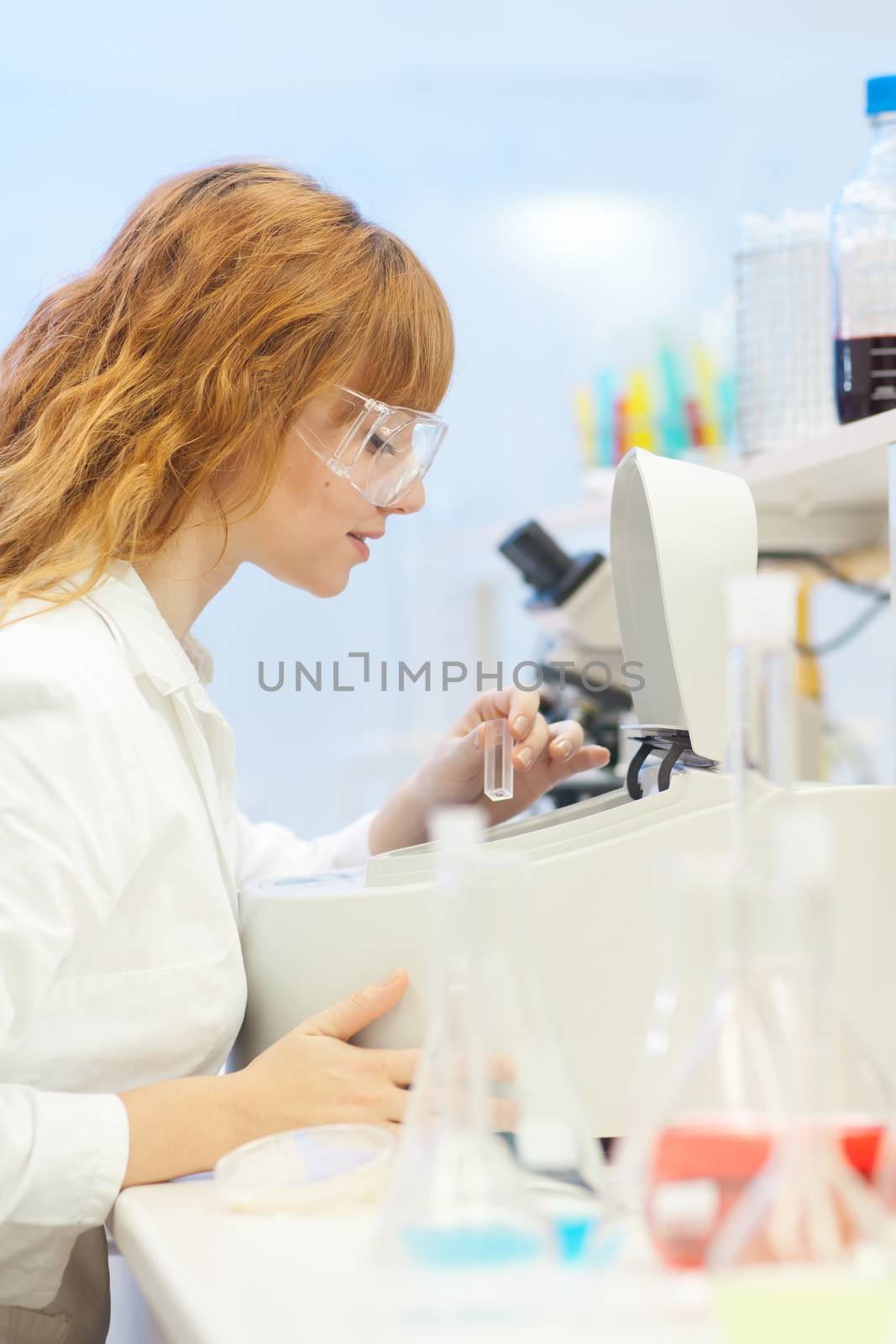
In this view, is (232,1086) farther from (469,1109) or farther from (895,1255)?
(895,1255)

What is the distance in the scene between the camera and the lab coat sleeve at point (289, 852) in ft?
4.06

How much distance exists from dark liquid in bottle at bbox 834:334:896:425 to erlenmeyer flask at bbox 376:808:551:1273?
725 mm

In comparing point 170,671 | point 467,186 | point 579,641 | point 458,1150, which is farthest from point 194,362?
point 467,186

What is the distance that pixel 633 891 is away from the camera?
0.79m

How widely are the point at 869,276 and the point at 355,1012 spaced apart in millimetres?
725

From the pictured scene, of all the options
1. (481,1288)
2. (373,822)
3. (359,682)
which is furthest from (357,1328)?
(359,682)

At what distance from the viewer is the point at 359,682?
2.95 meters

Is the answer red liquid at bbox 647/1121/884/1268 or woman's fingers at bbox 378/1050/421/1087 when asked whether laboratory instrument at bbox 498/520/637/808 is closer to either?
woman's fingers at bbox 378/1050/421/1087

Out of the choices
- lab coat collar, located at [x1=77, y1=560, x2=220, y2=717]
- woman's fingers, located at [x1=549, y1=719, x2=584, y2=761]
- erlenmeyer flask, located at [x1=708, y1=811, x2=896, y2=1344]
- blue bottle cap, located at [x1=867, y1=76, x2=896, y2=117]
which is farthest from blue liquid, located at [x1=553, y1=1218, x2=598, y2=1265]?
blue bottle cap, located at [x1=867, y1=76, x2=896, y2=117]

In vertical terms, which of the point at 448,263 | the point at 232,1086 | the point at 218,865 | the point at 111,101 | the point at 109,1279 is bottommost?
the point at 109,1279

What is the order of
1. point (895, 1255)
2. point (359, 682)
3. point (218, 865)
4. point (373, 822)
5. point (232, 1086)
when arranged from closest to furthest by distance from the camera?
point (895, 1255) → point (232, 1086) → point (218, 865) → point (373, 822) → point (359, 682)

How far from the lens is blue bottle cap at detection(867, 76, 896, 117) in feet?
3.41

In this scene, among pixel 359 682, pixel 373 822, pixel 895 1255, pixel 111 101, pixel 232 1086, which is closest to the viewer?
pixel 895 1255

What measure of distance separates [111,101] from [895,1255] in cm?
276
